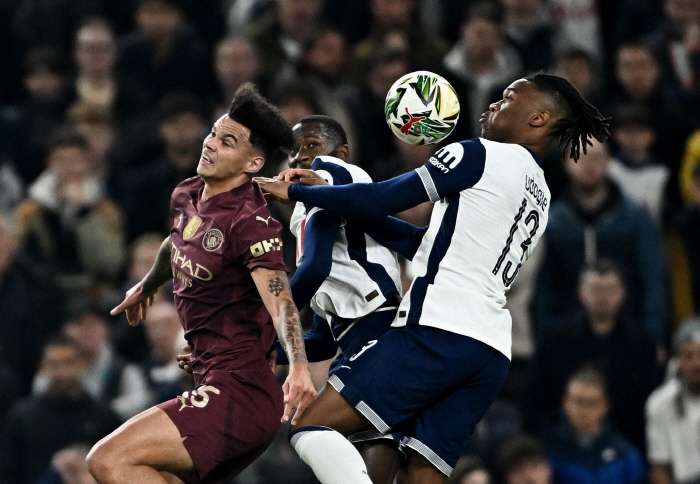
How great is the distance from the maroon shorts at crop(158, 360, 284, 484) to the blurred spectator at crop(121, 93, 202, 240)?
4622mm

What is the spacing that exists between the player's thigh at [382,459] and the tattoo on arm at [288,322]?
0.70 meters

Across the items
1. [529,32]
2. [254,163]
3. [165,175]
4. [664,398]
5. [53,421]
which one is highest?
[254,163]

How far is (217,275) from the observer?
5258mm

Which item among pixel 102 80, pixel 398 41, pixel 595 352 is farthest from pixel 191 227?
pixel 102 80

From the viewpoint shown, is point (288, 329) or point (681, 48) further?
point (681, 48)

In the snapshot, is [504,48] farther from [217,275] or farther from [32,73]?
[217,275]

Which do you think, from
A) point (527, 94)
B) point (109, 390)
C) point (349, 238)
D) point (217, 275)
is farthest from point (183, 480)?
point (109, 390)

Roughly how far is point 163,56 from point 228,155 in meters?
5.86

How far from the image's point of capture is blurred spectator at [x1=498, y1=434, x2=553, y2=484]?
8.26m

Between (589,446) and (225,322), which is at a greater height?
(225,322)

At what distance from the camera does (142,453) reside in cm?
504

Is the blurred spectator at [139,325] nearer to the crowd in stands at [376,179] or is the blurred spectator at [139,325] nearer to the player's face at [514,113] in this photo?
the crowd in stands at [376,179]

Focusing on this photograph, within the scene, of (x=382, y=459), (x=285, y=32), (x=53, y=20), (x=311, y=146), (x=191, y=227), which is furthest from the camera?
(x=53, y=20)

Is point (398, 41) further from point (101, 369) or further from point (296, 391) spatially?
point (296, 391)
